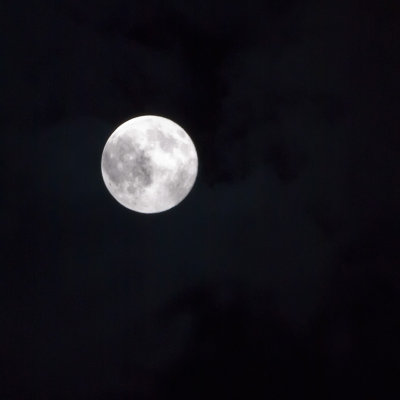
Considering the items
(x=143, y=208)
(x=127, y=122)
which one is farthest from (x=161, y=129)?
(x=143, y=208)

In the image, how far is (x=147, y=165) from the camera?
20.4 meters

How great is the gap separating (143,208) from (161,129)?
3.30 m

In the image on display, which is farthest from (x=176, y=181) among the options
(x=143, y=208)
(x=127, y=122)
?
(x=127, y=122)

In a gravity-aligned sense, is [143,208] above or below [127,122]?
below

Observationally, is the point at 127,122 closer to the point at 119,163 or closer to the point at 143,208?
the point at 119,163

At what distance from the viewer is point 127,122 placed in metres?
21.9

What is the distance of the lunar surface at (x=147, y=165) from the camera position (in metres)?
20.4

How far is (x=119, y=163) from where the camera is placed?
21.0 metres

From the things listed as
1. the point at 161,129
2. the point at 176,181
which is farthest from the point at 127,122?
the point at 176,181

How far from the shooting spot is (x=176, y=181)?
20.9 meters

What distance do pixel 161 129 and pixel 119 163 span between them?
7.27ft

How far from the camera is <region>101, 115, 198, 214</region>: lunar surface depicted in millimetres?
20438

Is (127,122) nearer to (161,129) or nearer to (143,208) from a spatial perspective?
(161,129)

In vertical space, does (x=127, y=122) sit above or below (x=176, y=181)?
above
